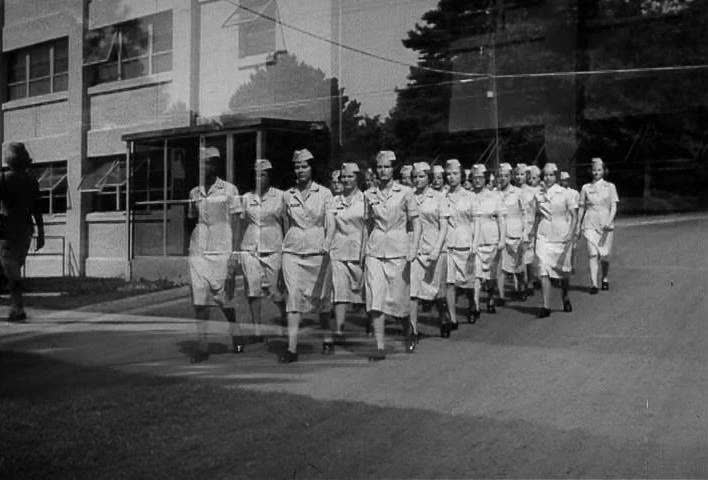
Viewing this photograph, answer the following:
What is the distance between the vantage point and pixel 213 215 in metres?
2.13

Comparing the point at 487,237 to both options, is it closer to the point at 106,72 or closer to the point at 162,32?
the point at 162,32

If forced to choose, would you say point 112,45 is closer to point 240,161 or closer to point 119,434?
point 240,161

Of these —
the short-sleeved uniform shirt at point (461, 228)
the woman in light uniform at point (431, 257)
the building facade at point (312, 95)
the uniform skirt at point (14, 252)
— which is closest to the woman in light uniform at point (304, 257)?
the building facade at point (312, 95)

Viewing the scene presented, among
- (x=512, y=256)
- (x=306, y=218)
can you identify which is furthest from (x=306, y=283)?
(x=512, y=256)

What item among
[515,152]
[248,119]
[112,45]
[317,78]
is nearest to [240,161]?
[248,119]

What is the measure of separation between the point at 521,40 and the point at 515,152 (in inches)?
9.5

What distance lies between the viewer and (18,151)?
2195 mm

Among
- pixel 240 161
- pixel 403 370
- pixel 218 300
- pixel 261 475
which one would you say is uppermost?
pixel 240 161

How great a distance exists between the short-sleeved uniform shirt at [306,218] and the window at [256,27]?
0.37 meters

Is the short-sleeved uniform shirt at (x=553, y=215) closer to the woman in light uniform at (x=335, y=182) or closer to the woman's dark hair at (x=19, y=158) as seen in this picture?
the woman in light uniform at (x=335, y=182)

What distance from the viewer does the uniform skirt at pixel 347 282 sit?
2652 mm

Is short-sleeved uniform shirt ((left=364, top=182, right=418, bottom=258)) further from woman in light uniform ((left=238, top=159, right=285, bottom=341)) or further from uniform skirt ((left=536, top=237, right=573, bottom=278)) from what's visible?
woman in light uniform ((left=238, top=159, right=285, bottom=341))

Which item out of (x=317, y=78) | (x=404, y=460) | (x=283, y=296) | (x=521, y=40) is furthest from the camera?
(x=283, y=296)

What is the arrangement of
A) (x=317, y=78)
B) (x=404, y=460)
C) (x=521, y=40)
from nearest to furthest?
(x=521, y=40) → (x=404, y=460) → (x=317, y=78)
